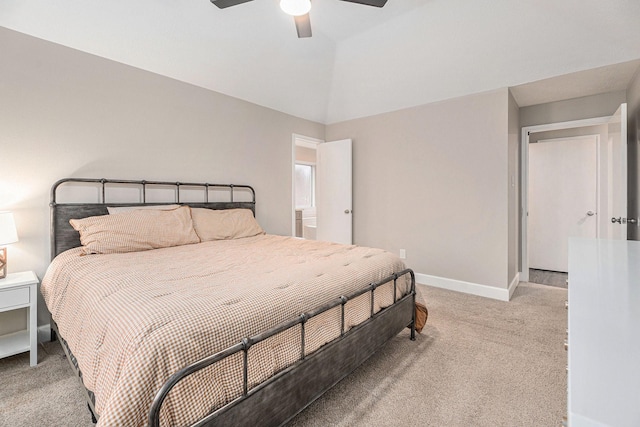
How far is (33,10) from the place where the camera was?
92.4 inches

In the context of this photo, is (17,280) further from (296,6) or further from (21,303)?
(296,6)

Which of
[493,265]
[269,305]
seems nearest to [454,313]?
[493,265]

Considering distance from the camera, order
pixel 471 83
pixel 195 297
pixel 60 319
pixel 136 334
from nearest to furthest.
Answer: pixel 136 334 → pixel 195 297 → pixel 60 319 → pixel 471 83

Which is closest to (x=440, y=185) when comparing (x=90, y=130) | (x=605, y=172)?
(x=605, y=172)

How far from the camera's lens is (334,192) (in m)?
4.93

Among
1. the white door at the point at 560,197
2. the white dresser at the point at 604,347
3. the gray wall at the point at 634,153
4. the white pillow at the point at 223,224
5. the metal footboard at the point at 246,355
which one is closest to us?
the white dresser at the point at 604,347

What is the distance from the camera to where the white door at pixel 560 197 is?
4.50m

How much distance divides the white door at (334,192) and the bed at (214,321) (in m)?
2.23

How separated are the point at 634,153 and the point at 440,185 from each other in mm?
1888

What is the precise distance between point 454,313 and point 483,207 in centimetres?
134

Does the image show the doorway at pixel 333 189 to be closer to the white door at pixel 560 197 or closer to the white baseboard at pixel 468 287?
the white baseboard at pixel 468 287

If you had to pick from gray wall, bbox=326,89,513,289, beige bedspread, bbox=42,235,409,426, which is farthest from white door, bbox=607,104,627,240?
beige bedspread, bbox=42,235,409,426

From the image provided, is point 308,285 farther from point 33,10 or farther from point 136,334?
point 33,10

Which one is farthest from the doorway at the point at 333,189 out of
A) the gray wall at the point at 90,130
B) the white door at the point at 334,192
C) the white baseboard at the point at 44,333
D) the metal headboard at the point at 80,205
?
the white baseboard at the point at 44,333
